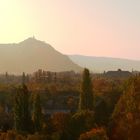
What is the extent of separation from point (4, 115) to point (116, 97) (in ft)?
48.9

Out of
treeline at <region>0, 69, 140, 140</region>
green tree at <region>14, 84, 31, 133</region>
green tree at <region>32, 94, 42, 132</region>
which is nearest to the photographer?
treeline at <region>0, 69, 140, 140</region>

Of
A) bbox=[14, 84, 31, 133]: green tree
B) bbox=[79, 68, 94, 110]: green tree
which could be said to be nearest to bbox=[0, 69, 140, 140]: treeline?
bbox=[14, 84, 31, 133]: green tree

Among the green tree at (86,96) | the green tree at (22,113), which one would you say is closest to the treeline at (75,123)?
the green tree at (22,113)

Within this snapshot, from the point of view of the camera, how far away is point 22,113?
42.9 metres

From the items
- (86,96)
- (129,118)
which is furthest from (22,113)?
(86,96)

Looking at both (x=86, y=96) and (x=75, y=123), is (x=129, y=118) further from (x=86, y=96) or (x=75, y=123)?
(x=86, y=96)

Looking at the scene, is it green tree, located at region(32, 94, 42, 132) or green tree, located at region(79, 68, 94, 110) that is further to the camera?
green tree, located at region(79, 68, 94, 110)

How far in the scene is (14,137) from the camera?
37719mm

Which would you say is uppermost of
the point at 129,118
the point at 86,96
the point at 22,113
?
the point at 86,96

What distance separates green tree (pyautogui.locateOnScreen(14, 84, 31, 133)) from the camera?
42.7 metres

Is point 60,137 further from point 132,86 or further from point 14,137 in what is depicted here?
point 132,86

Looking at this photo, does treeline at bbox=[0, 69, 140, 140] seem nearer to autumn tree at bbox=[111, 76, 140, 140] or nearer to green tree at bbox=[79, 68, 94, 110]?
autumn tree at bbox=[111, 76, 140, 140]

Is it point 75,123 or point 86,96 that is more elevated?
point 86,96

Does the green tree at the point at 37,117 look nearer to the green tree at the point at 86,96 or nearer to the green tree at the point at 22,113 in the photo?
the green tree at the point at 22,113
